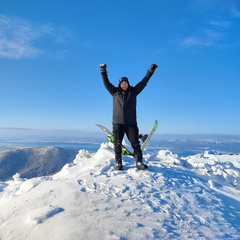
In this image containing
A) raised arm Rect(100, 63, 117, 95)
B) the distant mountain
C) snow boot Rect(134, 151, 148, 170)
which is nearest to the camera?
snow boot Rect(134, 151, 148, 170)

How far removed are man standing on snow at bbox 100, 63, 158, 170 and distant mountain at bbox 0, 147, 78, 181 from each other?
445ft

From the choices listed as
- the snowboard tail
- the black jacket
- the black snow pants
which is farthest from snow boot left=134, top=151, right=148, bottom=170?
the snowboard tail

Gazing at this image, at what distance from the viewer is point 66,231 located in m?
4.50

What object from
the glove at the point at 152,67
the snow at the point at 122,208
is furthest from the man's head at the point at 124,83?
the snow at the point at 122,208

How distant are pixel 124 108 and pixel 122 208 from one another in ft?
11.9

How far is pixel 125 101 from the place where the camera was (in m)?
8.34

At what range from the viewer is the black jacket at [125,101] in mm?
8359

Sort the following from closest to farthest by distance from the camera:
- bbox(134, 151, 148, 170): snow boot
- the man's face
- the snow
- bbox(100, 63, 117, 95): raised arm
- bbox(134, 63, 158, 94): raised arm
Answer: the snow → bbox(134, 151, 148, 170): snow boot → bbox(100, 63, 117, 95): raised arm → the man's face → bbox(134, 63, 158, 94): raised arm

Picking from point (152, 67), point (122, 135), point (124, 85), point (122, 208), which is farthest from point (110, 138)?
point (122, 208)

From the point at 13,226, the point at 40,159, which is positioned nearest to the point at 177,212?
the point at 13,226

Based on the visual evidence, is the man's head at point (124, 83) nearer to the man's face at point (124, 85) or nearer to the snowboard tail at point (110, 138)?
the man's face at point (124, 85)

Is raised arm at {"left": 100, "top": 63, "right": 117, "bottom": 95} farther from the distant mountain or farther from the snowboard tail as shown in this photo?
the distant mountain

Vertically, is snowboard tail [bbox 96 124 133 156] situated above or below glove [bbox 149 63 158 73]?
below

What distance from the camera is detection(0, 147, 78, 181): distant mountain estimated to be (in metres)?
147
